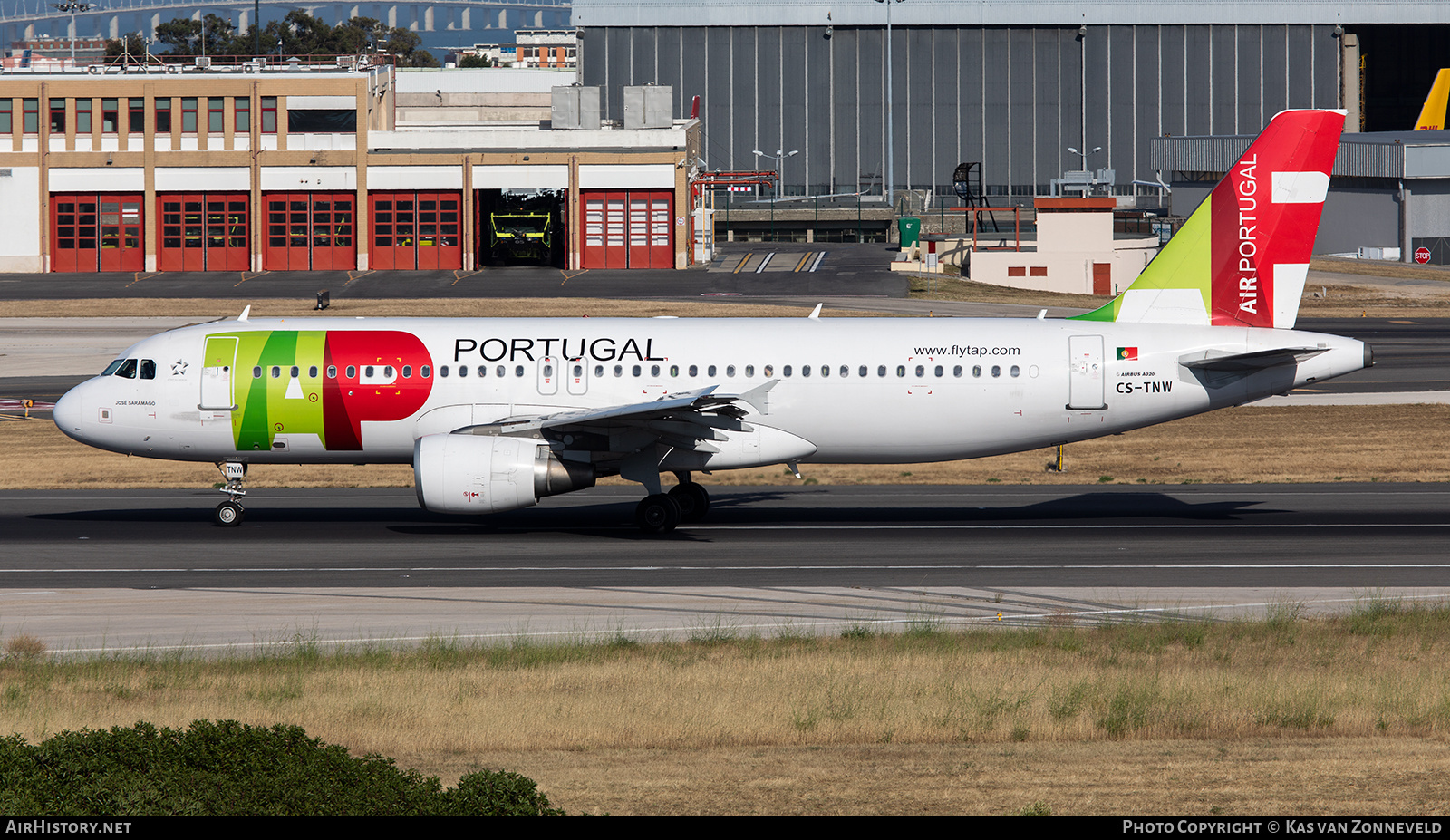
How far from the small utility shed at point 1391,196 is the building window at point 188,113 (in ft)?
245

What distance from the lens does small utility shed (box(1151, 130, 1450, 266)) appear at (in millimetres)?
99438

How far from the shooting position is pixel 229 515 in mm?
31922

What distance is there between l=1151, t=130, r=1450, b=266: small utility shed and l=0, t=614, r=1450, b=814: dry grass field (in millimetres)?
86195

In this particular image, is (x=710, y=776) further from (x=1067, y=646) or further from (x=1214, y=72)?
(x=1214, y=72)

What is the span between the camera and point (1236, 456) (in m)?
41.2

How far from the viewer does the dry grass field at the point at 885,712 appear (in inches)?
518

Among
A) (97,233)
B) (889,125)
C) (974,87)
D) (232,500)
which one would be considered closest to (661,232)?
(97,233)

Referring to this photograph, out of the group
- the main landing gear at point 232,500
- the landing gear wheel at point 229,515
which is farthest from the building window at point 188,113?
the landing gear wheel at point 229,515

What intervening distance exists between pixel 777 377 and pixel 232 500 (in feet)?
40.6

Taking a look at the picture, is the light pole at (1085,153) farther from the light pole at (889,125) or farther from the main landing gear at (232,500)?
the main landing gear at (232,500)

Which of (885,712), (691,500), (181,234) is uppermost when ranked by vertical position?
(181,234)

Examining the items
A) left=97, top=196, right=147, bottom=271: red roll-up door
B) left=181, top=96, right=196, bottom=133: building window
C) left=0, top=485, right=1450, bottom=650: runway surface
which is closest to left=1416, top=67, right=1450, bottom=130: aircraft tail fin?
left=181, top=96, right=196, bottom=133: building window

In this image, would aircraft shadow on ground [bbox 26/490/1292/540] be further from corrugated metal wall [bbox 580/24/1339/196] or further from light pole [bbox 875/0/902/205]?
corrugated metal wall [bbox 580/24/1339/196]

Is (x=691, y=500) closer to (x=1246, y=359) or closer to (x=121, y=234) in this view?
(x=1246, y=359)
